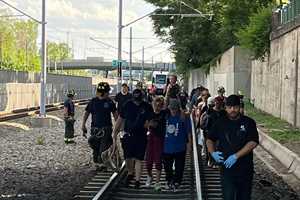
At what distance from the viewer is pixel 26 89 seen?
48312mm

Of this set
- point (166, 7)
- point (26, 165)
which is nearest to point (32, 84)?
point (166, 7)

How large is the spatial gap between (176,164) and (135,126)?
1.02 meters

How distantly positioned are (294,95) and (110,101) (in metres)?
13.8

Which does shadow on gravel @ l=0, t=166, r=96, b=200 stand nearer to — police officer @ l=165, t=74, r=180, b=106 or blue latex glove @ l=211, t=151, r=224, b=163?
police officer @ l=165, t=74, r=180, b=106

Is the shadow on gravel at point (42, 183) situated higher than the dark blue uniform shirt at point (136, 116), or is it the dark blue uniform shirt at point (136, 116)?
the dark blue uniform shirt at point (136, 116)

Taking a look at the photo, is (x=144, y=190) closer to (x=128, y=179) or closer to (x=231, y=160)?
(x=128, y=179)

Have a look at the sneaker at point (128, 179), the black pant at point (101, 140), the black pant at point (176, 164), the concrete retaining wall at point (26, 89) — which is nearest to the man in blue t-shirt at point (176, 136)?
the black pant at point (176, 164)

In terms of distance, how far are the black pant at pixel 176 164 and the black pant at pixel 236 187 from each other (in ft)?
13.8

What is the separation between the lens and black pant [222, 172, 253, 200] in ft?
24.5

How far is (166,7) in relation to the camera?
228 feet

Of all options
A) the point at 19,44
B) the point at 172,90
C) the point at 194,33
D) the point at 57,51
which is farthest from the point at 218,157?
the point at 57,51

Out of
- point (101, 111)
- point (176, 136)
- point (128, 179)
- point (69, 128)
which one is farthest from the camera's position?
point (69, 128)

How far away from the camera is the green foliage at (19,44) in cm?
8838

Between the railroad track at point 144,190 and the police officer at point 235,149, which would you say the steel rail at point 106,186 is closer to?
the railroad track at point 144,190
